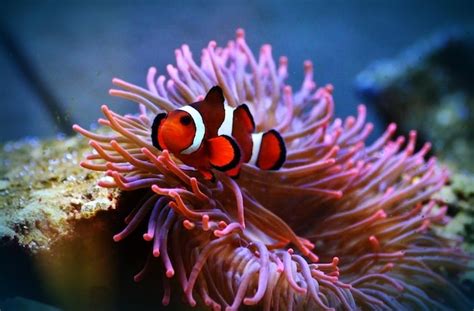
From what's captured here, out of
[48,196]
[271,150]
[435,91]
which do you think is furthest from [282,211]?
[435,91]

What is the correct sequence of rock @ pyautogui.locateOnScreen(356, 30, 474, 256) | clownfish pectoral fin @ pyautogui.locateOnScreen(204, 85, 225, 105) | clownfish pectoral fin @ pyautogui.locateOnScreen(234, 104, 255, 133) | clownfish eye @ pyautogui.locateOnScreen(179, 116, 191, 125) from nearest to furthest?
clownfish eye @ pyautogui.locateOnScreen(179, 116, 191, 125)
clownfish pectoral fin @ pyautogui.locateOnScreen(204, 85, 225, 105)
clownfish pectoral fin @ pyautogui.locateOnScreen(234, 104, 255, 133)
rock @ pyautogui.locateOnScreen(356, 30, 474, 256)

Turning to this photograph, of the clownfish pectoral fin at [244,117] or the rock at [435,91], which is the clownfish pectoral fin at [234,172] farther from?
the rock at [435,91]

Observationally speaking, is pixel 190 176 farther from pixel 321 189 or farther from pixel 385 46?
pixel 385 46

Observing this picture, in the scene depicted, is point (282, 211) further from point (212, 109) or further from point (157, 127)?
point (157, 127)

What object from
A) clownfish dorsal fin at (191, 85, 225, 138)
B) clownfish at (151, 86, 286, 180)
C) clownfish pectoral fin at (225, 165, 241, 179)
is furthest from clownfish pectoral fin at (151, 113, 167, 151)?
clownfish pectoral fin at (225, 165, 241, 179)

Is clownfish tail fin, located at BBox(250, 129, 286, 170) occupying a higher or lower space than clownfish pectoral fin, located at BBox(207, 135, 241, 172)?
higher

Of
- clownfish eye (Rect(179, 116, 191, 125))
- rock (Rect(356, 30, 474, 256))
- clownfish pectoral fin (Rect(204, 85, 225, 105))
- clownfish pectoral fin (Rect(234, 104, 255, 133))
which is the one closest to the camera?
clownfish eye (Rect(179, 116, 191, 125))

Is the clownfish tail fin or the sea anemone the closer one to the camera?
the sea anemone

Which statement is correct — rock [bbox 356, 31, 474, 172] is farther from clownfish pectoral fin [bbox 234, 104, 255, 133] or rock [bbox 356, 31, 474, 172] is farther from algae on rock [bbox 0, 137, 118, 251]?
algae on rock [bbox 0, 137, 118, 251]
